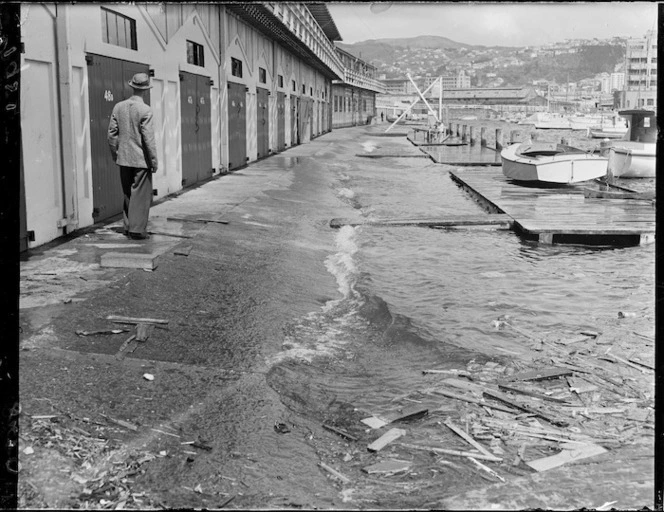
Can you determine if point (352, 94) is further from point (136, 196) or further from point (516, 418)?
point (516, 418)

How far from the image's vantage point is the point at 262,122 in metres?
29.2

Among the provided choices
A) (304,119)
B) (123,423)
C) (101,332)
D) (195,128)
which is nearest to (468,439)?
(123,423)

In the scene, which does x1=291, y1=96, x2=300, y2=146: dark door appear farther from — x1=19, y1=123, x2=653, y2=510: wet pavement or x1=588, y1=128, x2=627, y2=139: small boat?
x1=588, y1=128, x2=627, y2=139: small boat

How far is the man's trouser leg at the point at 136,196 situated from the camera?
32.2 ft

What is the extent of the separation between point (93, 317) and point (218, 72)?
15115 mm

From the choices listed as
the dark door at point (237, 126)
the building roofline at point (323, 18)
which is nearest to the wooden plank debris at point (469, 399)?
the dark door at point (237, 126)

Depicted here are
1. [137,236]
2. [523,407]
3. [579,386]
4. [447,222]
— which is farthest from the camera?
[447,222]

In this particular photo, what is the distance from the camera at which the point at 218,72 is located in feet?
68.3

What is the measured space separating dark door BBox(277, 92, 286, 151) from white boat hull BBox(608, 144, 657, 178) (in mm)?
14345

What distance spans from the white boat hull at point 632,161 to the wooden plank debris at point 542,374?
25022 millimetres

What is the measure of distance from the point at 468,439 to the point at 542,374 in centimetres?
180

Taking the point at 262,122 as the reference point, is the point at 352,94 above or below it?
above

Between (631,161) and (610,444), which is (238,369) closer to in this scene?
(610,444)

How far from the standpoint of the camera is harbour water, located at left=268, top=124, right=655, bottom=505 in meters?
6.58
